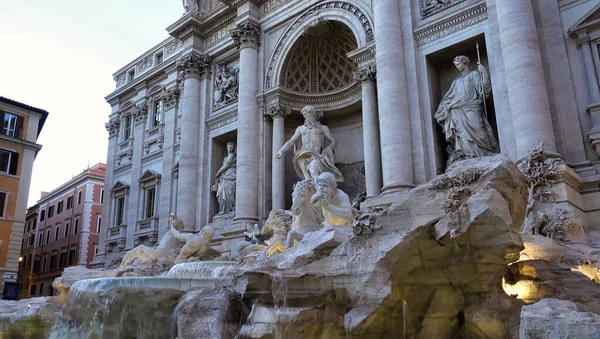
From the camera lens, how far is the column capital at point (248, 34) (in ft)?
62.8

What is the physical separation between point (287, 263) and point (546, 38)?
9.37 m

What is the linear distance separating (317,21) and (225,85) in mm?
5030

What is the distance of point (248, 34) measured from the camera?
19.2 meters

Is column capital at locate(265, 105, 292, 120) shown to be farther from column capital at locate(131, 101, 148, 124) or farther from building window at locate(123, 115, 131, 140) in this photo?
building window at locate(123, 115, 131, 140)

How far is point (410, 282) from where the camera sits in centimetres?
641

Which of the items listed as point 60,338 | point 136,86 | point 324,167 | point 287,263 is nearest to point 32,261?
point 136,86

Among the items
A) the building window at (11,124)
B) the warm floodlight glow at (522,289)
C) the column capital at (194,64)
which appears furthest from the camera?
the building window at (11,124)

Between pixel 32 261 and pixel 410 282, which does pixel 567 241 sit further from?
pixel 32 261

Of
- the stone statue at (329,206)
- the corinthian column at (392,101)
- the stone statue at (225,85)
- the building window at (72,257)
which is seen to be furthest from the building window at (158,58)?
the building window at (72,257)

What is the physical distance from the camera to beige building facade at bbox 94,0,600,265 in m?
11.6

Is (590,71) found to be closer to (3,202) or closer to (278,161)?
(278,161)

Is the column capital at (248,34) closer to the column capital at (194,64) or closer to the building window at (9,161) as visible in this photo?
the column capital at (194,64)

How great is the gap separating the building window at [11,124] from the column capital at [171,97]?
1109 centimetres

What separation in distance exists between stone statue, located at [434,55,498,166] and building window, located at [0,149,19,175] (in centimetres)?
2463
